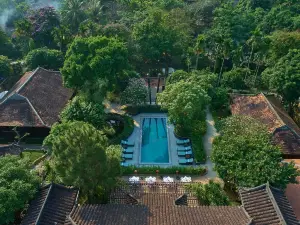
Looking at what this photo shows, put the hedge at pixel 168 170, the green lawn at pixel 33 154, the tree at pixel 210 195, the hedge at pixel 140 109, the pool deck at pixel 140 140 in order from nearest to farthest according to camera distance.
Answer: the tree at pixel 210 195, the hedge at pixel 168 170, the green lawn at pixel 33 154, the pool deck at pixel 140 140, the hedge at pixel 140 109

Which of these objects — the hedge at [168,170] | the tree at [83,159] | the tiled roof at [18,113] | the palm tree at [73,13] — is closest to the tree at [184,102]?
the hedge at [168,170]

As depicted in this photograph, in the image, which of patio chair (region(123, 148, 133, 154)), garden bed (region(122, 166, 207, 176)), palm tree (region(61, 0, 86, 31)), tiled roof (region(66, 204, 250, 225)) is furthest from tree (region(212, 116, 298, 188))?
palm tree (region(61, 0, 86, 31))

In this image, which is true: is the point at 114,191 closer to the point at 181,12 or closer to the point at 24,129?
the point at 24,129

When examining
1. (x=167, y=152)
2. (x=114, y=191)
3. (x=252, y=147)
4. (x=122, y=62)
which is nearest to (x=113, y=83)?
(x=122, y=62)

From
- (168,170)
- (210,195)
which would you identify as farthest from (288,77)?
(210,195)

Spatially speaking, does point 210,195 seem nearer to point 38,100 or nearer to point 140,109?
point 140,109

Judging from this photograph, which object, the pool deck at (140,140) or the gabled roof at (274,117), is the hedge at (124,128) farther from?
the gabled roof at (274,117)
